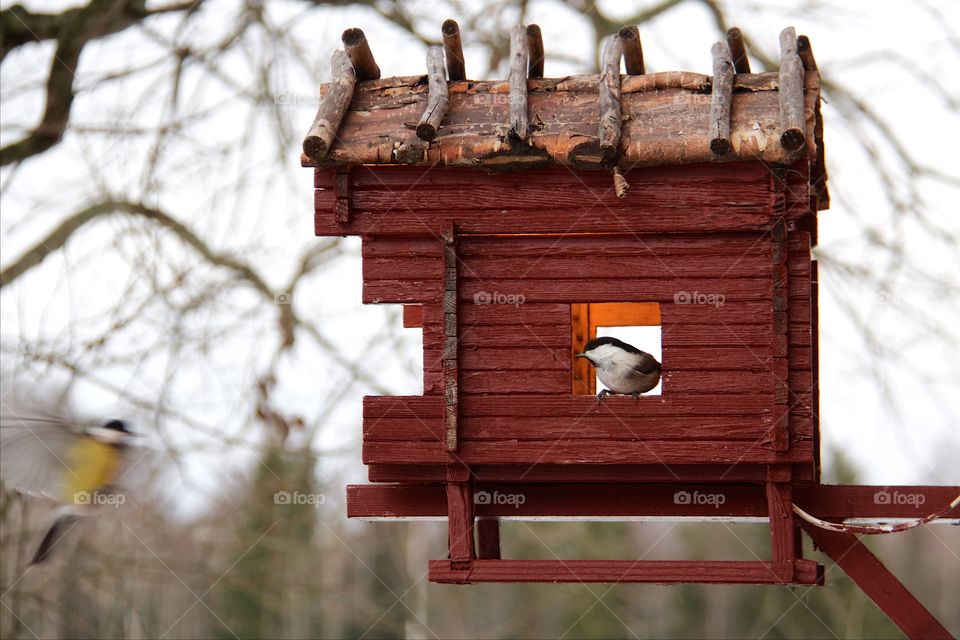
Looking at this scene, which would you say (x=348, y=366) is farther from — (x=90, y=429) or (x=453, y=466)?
(x=453, y=466)

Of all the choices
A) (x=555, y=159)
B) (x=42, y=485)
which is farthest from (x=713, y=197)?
(x=42, y=485)

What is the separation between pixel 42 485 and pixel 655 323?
9.91 feet

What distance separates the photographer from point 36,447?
5.57 meters

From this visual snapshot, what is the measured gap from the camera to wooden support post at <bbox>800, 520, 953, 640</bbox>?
4582mm

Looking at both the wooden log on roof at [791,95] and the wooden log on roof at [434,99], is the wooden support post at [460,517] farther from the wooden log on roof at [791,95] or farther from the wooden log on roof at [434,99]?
the wooden log on roof at [791,95]

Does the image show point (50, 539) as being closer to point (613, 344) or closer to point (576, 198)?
point (613, 344)

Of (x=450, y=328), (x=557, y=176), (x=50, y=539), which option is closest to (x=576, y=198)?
(x=557, y=176)

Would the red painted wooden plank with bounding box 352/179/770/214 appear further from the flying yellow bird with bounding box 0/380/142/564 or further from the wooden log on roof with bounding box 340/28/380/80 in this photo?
the flying yellow bird with bounding box 0/380/142/564

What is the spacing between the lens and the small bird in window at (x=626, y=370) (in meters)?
4.82

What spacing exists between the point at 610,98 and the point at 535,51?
47 centimetres

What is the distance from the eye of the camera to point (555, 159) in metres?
4.53

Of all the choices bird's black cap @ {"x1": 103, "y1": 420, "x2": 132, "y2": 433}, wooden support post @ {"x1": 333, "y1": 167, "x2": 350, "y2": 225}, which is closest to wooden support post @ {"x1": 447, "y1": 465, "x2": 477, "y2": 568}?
wooden support post @ {"x1": 333, "y1": 167, "x2": 350, "y2": 225}

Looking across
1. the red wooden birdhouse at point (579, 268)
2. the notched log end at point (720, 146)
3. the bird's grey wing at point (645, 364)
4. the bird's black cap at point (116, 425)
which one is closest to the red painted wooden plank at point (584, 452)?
the red wooden birdhouse at point (579, 268)

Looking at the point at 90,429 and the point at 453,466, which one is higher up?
→ the point at 90,429
